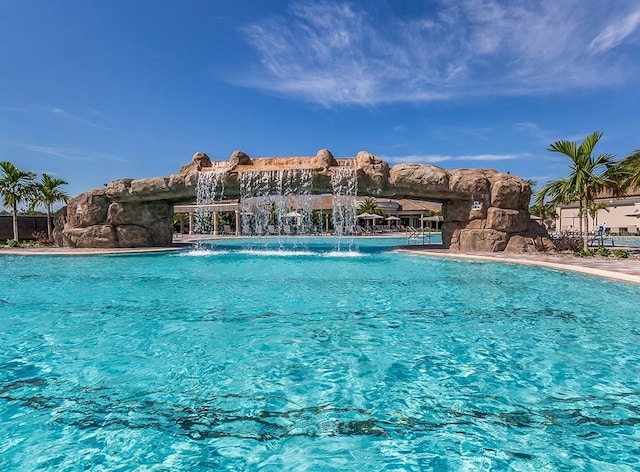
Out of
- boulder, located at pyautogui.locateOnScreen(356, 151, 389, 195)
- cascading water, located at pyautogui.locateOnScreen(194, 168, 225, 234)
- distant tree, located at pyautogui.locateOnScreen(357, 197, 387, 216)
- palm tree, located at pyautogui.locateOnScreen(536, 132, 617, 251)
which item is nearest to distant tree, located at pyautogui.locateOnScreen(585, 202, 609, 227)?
palm tree, located at pyautogui.locateOnScreen(536, 132, 617, 251)

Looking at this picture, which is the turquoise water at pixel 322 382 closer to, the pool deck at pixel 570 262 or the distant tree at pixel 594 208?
the pool deck at pixel 570 262

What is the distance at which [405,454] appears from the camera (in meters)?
2.81

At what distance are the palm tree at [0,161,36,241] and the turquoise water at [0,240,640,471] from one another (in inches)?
728

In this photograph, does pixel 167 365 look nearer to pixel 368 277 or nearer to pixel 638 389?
pixel 638 389

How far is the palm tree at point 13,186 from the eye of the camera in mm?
22125

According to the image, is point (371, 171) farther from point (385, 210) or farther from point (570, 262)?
point (385, 210)

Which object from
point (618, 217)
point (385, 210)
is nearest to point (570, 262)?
point (618, 217)

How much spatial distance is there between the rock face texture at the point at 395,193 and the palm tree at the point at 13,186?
4676 millimetres

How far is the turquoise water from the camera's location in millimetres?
2830

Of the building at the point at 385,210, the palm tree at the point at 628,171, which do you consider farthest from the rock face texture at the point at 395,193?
the building at the point at 385,210

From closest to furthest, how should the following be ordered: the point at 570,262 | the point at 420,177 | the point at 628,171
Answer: the point at 570,262 < the point at 628,171 < the point at 420,177

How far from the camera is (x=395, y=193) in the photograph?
63.2 feet

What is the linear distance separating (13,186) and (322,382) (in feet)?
84.6

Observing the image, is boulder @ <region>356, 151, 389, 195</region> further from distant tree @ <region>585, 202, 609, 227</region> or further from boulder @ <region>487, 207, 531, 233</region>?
distant tree @ <region>585, 202, 609, 227</region>
